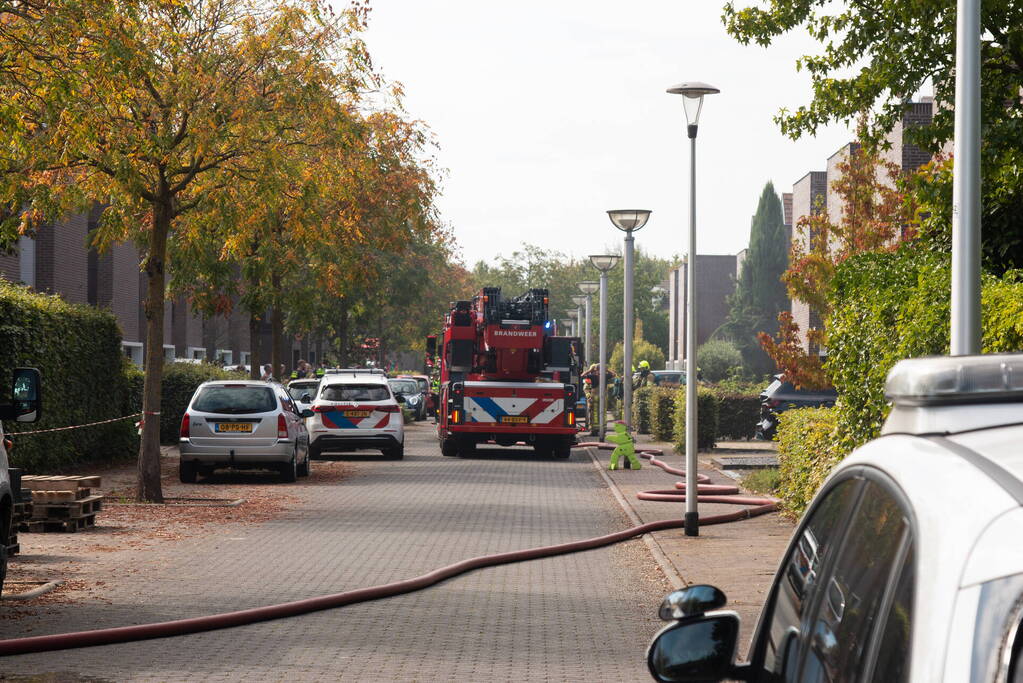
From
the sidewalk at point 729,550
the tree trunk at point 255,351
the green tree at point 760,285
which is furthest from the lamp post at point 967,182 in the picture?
the green tree at point 760,285

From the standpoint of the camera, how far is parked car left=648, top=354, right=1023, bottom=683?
6.40 ft

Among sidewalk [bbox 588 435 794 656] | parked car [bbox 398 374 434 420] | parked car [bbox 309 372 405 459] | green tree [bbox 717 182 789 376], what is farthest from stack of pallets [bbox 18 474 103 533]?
green tree [bbox 717 182 789 376]

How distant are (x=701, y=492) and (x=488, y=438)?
1181 centimetres

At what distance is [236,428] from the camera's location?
2242 centimetres

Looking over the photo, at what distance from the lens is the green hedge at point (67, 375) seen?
21188 mm

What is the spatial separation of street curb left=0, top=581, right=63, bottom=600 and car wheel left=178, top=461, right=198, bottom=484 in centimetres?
1120

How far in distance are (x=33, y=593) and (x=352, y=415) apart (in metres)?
17.7

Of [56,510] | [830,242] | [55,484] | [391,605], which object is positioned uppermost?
[830,242]

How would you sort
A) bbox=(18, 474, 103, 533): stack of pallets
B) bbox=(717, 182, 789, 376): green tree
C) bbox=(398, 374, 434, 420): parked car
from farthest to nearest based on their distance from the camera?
bbox=(717, 182, 789, 376): green tree < bbox=(398, 374, 434, 420): parked car < bbox=(18, 474, 103, 533): stack of pallets

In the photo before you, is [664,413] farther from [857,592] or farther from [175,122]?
[857,592]

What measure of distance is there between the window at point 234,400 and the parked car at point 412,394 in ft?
90.0

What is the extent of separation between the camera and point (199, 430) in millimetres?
22344

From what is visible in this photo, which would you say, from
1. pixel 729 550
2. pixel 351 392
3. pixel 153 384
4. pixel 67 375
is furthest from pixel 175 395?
pixel 729 550

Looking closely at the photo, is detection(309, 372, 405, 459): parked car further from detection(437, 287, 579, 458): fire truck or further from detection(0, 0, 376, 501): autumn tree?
detection(0, 0, 376, 501): autumn tree
